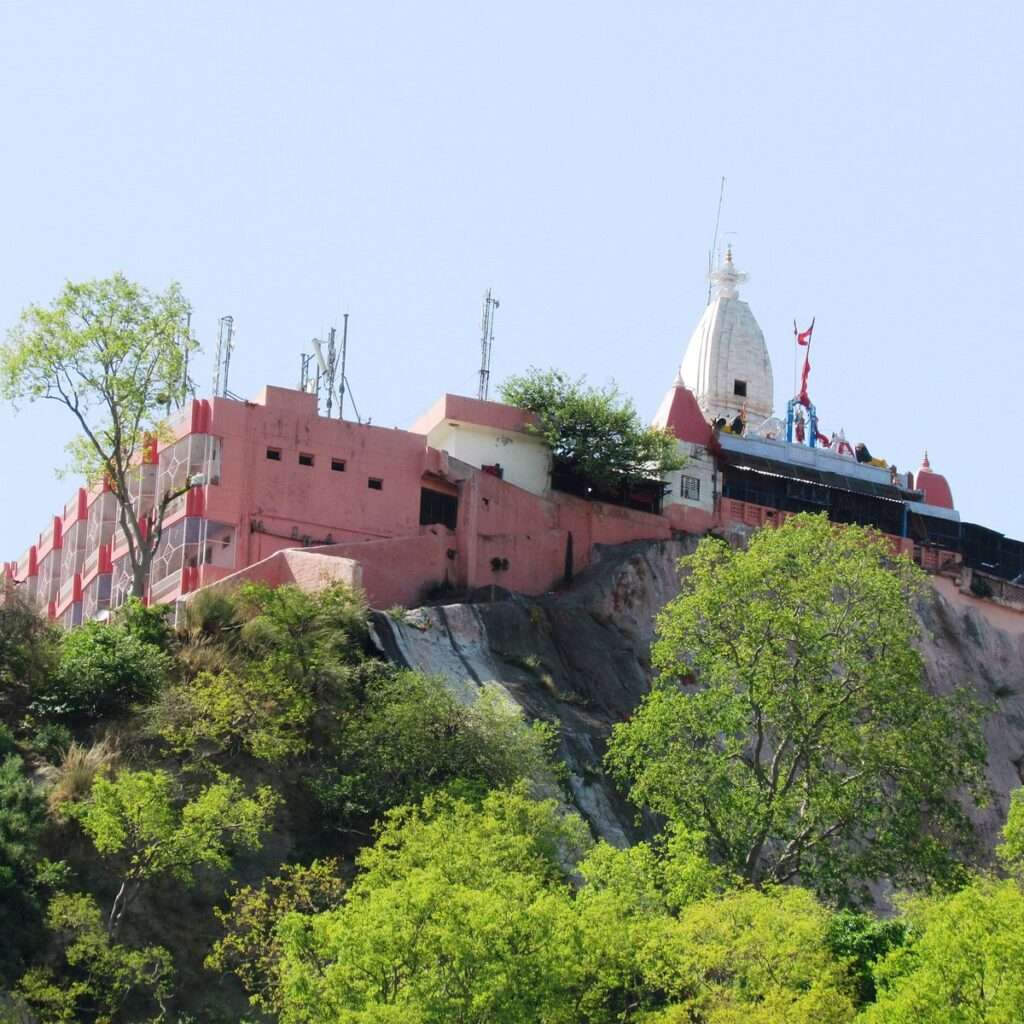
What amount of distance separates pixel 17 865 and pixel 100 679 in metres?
6.38

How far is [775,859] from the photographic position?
5072cm

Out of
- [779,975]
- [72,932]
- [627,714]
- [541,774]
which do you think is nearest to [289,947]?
[72,932]

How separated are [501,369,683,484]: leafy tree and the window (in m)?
3.61

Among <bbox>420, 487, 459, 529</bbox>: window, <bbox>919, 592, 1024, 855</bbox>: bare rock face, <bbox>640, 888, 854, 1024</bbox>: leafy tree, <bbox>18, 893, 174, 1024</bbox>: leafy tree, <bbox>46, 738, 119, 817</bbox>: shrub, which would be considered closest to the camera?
<bbox>640, 888, 854, 1024</bbox>: leafy tree

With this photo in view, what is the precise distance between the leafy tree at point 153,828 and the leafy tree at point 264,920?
92cm

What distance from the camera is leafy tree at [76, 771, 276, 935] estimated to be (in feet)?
146

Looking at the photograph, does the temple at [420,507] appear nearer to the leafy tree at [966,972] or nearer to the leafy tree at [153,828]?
the leafy tree at [153,828]

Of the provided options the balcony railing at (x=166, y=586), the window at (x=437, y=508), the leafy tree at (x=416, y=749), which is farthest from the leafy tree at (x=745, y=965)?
the window at (x=437, y=508)

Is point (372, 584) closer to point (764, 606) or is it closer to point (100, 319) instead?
point (100, 319)

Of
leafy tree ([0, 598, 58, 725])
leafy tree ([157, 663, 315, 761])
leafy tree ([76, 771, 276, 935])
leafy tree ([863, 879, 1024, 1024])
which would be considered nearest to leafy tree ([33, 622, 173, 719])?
leafy tree ([0, 598, 58, 725])

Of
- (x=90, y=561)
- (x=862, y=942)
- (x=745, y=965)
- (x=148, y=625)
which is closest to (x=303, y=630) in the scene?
(x=148, y=625)

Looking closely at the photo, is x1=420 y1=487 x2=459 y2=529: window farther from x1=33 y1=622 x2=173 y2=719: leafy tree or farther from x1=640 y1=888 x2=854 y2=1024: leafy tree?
x1=640 y1=888 x2=854 y2=1024: leafy tree

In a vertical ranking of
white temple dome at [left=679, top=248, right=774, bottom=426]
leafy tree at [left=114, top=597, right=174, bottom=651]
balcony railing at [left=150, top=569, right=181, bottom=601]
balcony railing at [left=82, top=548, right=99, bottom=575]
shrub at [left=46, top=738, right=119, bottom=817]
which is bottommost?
shrub at [left=46, top=738, right=119, bottom=817]

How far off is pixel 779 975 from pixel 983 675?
28461 mm
